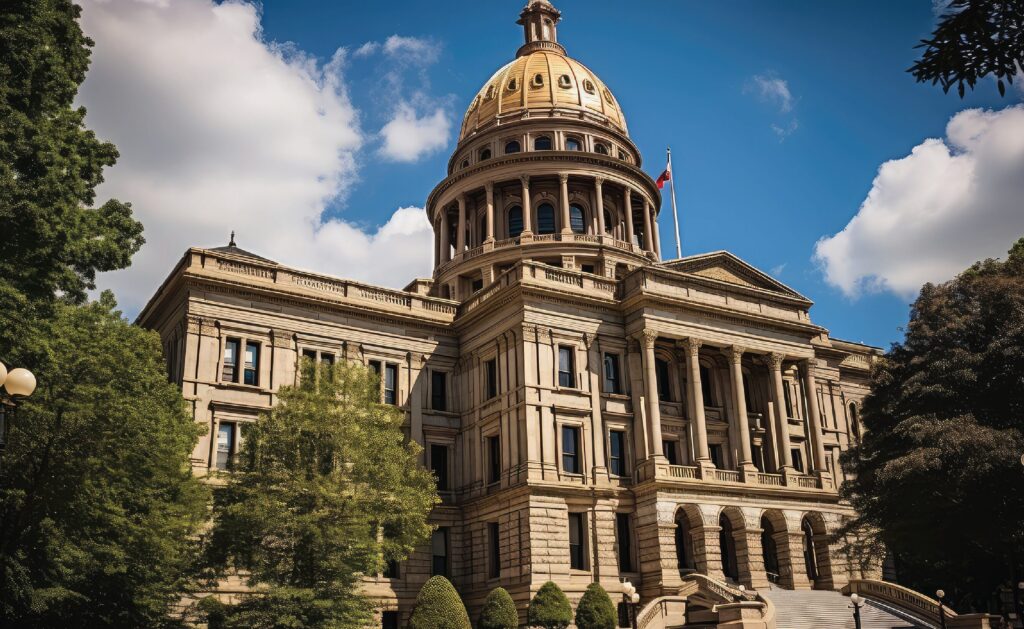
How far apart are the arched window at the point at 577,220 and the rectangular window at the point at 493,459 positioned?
2267 centimetres

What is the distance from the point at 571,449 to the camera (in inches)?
1703

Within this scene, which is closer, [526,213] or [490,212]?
[526,213]

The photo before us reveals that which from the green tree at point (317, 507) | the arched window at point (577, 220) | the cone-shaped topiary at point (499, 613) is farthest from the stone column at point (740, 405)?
the arched window at point (577, 220)

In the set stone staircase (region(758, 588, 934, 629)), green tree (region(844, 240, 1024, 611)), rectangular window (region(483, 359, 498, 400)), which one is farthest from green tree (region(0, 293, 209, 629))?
green tree (region(844, 240, 1024, 611))

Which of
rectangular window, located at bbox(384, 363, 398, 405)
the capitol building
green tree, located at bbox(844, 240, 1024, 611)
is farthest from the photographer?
rectangular window, located at bbox(384, 363, 398, 405)

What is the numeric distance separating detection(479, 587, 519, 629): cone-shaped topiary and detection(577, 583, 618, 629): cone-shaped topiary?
100 inches

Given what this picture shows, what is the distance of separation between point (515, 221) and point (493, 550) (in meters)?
28.5

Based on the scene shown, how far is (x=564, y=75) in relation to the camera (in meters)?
72.1

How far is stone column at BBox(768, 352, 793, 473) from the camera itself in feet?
151

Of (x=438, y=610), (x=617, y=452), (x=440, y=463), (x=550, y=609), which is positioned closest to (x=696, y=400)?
(x=617, y=452)

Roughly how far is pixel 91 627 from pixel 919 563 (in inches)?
1380

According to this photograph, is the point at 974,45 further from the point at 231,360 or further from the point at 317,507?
the point at 231,360

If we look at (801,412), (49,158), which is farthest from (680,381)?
(49,158)

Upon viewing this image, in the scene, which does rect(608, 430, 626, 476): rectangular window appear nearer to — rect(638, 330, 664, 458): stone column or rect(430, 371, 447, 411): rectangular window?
rect(638, 330, 664, 458): stone column
